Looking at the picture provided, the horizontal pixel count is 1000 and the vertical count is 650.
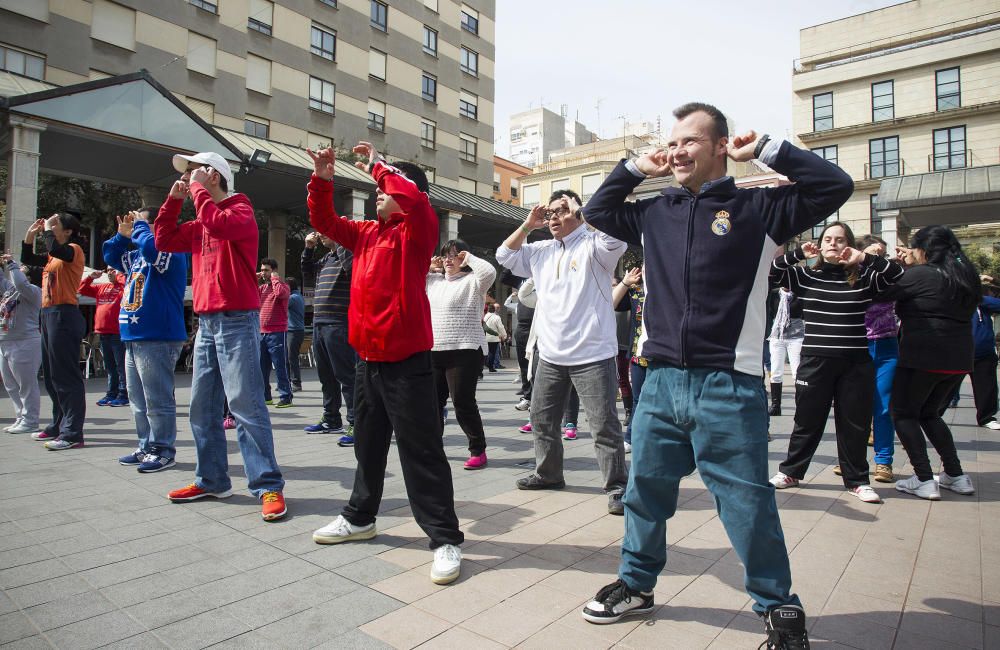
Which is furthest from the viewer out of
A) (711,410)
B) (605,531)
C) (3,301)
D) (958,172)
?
(958,172)

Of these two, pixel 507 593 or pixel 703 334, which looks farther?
pixel 507 593

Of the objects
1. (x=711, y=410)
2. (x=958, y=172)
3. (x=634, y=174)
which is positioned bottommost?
(x=711, y=410)

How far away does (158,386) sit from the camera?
4910 millimetres

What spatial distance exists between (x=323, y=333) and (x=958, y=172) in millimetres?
18250

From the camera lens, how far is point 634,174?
2.83m

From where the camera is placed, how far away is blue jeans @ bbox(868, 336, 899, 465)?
17.0ft

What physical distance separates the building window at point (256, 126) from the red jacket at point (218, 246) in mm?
25205

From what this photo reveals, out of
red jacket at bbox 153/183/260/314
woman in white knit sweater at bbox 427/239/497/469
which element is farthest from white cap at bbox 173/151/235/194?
woman in white knit sweater at bbox 427/239/497/469

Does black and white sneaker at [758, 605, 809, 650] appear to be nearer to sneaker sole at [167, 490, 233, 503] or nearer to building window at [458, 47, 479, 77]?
sneaker sole at [167, 490, 233, 503]

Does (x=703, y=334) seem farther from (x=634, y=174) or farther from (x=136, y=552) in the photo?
(x=136, y=552)

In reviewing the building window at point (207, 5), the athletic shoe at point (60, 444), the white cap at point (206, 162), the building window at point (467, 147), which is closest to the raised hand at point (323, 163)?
the white cap at point (206, 162)

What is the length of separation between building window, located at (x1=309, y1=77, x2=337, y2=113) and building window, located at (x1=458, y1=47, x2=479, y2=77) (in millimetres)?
9806

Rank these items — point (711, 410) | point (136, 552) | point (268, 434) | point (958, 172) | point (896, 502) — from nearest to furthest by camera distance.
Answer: point (711, 410)
point (136, 552)
point (268, 434)
point (896, 502)
point (958, 172)

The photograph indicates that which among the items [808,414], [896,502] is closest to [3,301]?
[808,414]
